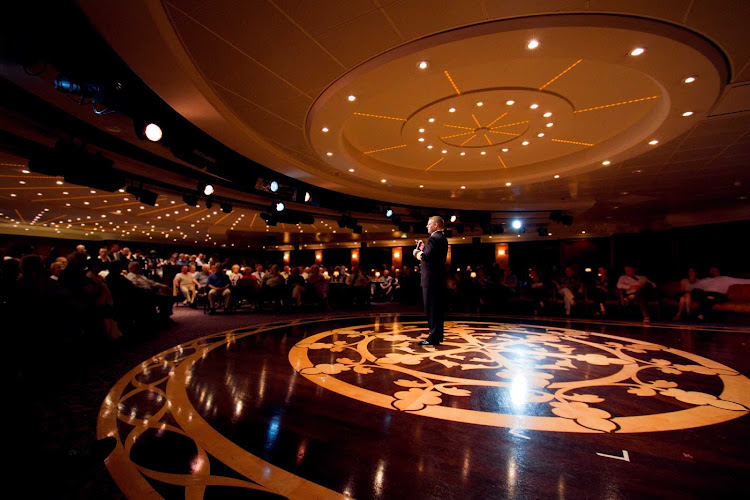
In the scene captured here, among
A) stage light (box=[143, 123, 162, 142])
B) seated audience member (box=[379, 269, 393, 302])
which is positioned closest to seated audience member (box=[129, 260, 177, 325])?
stage light (box=[143, 123, 162, 142])

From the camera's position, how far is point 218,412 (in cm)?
207

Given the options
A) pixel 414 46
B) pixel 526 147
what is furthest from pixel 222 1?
pixel 526 147

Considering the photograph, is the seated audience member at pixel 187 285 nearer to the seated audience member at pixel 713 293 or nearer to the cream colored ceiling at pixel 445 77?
the cream colored ceiling at pixel 445 77

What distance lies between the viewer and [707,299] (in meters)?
6.66

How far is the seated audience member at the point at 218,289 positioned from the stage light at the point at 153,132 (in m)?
4.06

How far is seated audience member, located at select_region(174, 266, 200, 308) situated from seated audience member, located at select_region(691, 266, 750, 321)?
1153 cm

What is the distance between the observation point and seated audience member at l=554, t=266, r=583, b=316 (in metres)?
7.41

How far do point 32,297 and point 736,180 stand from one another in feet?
39.6

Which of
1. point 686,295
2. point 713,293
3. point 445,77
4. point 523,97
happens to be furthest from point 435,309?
point 713,293

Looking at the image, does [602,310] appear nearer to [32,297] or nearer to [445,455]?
[445,455]

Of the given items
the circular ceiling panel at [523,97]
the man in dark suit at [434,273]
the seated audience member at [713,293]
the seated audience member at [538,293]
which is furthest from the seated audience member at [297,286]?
the seated audience member at [713,293]

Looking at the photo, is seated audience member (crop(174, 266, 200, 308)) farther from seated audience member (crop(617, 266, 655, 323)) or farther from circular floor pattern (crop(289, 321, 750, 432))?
seated audience member (crop(617, 266, 655, 323))

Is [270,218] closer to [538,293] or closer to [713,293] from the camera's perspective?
[538,293]

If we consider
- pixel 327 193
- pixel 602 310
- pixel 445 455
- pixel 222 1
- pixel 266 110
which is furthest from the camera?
pixel 327 193
